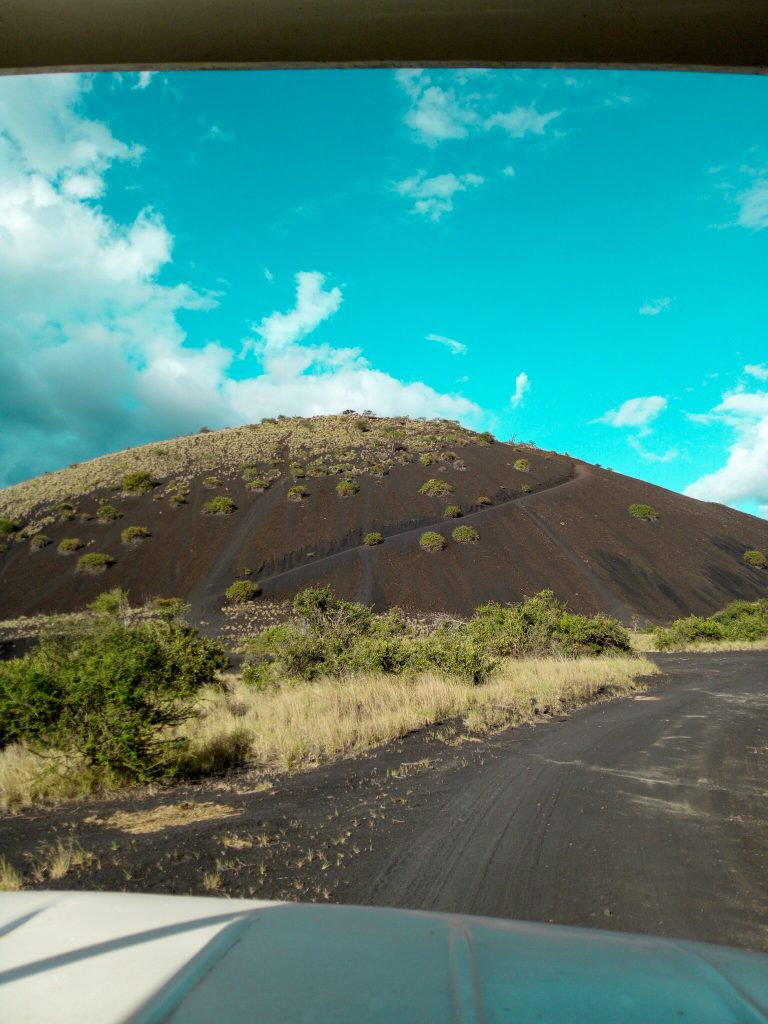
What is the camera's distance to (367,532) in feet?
153

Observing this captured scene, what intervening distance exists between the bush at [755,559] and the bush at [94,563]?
52214 millimetres

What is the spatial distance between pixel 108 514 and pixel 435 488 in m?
28.6

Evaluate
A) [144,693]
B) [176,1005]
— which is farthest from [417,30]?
[144,693]

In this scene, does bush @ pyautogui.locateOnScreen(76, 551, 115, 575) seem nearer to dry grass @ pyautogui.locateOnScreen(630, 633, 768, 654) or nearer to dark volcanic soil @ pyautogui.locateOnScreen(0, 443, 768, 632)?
dark volcanic soil @ pyautogui.locateOnScreen(0, 443, 768, 632)

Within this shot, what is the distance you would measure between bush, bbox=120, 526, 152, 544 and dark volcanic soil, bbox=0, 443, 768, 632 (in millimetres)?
622

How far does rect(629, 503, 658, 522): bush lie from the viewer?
5368 centimetres

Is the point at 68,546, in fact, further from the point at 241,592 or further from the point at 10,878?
the point at 10,878

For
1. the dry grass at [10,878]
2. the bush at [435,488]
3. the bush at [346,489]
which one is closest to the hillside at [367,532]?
the bush at [346,489]

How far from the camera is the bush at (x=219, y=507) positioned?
48.7 metres

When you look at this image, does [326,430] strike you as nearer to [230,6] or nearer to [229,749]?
[229,749]

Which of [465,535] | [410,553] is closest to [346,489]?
[410,553]

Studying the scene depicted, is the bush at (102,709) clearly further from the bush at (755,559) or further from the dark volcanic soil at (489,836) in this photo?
the bush at (755,559)

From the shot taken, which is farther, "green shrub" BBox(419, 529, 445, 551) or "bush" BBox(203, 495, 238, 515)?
"bush" BBox(203, 495, 238, 515)

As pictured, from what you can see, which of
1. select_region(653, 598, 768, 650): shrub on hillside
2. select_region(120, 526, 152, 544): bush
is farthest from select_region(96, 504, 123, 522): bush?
select_region(653, 598, 768, 650): shrub on hillside
